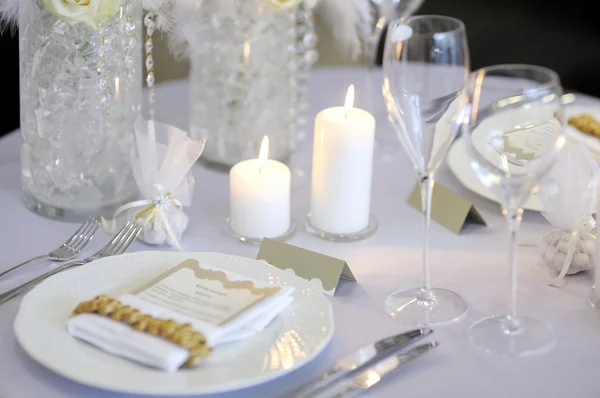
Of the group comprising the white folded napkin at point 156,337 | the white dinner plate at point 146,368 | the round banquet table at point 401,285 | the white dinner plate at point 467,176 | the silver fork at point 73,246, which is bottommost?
the round banquet table at point 401,285

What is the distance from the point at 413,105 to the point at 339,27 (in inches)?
22.7

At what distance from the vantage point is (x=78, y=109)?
1.09 metres

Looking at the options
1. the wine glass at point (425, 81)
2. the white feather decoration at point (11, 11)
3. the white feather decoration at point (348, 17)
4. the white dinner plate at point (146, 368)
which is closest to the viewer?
the white dinner plate at point (146, 368)

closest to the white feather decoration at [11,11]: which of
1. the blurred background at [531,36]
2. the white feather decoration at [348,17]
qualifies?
the white feather decoration at [348,17]

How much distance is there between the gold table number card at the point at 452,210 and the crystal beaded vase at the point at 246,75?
295 mm

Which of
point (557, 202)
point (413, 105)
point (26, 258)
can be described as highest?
point (413, 105)

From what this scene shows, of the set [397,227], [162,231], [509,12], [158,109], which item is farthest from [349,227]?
[509,12]

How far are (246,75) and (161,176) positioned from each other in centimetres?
26

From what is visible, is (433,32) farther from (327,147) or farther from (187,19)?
(187,19)

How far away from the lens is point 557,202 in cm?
99

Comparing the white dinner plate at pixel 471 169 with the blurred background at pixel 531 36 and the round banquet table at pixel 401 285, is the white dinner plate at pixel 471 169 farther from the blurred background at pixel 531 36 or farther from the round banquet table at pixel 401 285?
the blurred background at pixel 531 36

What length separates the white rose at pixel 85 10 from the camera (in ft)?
3.25

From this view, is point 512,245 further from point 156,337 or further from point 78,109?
point 78,109

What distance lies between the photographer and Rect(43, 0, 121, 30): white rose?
990 mm
